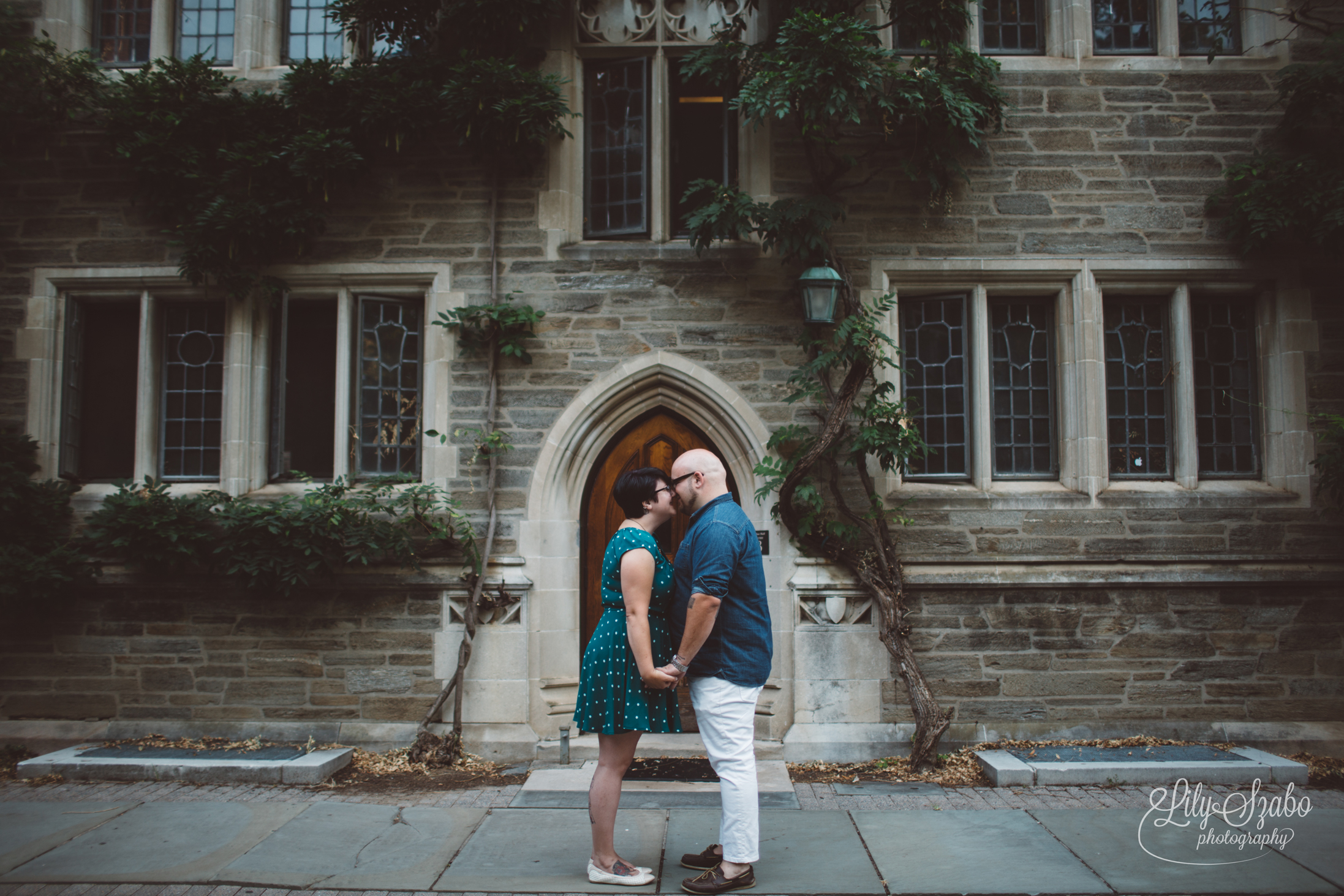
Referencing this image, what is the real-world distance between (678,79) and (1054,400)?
3.67m

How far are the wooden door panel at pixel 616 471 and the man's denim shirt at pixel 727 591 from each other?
2747mm

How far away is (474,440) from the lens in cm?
618

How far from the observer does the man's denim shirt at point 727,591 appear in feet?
11.3

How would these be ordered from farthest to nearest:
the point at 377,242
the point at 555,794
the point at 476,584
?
1. the point at 377,242
2. the point at 476,584
3. the point at 555,794

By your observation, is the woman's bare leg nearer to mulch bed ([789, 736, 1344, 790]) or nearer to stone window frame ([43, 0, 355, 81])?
mulch bed ([789, 736, 1344, 790])

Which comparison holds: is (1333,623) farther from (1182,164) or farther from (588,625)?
(588,625)

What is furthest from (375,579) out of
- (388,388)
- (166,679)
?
(166,679)

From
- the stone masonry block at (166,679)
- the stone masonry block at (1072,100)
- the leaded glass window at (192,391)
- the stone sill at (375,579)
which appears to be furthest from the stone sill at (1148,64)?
the stone masonry block at (166,679)

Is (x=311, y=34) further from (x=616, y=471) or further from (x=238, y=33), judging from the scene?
(x=616, y=471)

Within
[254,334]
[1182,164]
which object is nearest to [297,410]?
[254,334]

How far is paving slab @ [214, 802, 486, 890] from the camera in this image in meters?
3.69

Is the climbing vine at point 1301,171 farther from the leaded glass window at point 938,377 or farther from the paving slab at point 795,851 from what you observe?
the paving slab at point 795,851

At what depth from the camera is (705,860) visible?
3783mm

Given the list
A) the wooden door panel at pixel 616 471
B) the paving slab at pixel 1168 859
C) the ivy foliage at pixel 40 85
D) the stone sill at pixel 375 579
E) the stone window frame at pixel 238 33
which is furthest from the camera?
the stone window frame at pixel 238 33
